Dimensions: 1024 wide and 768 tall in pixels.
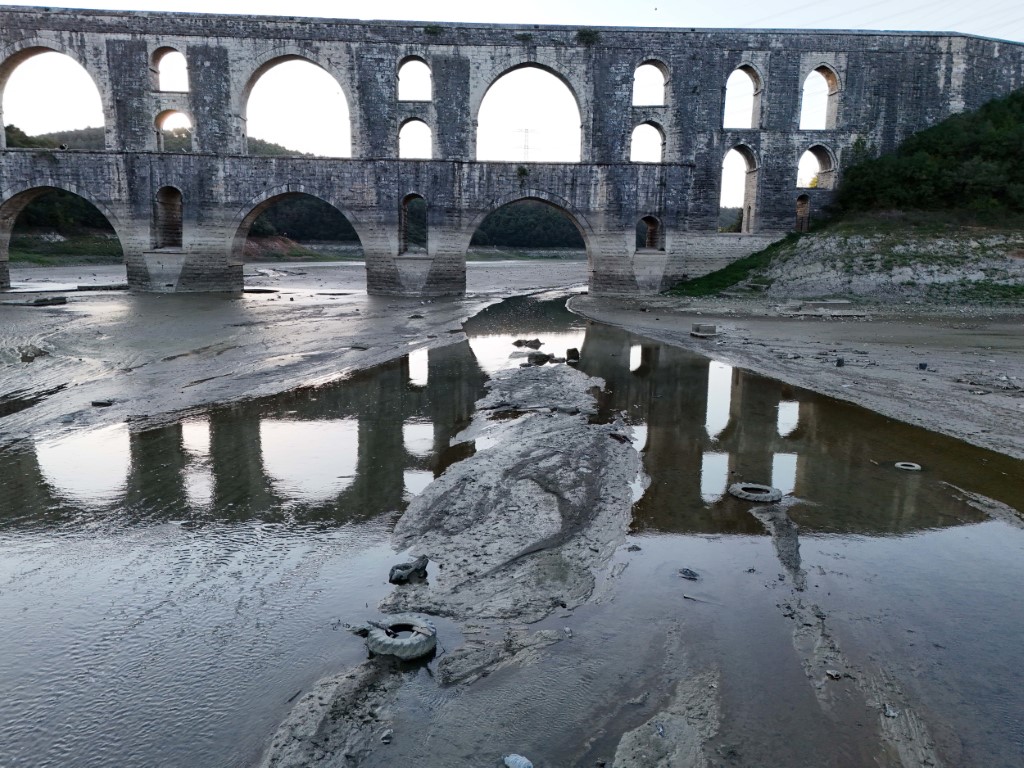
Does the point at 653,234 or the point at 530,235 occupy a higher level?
the point at 530,235

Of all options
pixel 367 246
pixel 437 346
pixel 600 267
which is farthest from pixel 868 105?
pixel 437 346

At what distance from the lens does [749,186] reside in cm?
2870

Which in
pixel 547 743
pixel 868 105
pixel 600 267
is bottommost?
pixel 547 743

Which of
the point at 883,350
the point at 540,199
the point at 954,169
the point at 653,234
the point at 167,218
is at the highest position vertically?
the point at 954,169

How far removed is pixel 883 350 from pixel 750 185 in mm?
15813

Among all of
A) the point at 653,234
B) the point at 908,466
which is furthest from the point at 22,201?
the point at 908,466

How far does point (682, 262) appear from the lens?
1089 inches

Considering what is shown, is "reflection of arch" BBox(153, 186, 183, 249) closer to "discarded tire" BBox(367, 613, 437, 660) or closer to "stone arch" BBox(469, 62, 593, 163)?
"stone arch" BBox(469, 62, 593, 163)

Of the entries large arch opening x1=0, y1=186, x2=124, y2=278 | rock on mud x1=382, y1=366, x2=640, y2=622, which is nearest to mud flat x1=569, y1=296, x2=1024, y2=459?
rock on mud x1=382, y1=366, x2=640, y2=622

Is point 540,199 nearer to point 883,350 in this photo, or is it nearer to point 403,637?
point 883,350

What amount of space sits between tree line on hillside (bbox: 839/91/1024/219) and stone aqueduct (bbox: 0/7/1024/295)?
1.37 m

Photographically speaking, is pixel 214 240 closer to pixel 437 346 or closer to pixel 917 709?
pixel 437 346

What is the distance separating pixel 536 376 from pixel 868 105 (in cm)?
2333

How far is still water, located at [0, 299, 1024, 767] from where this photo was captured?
3486mm
